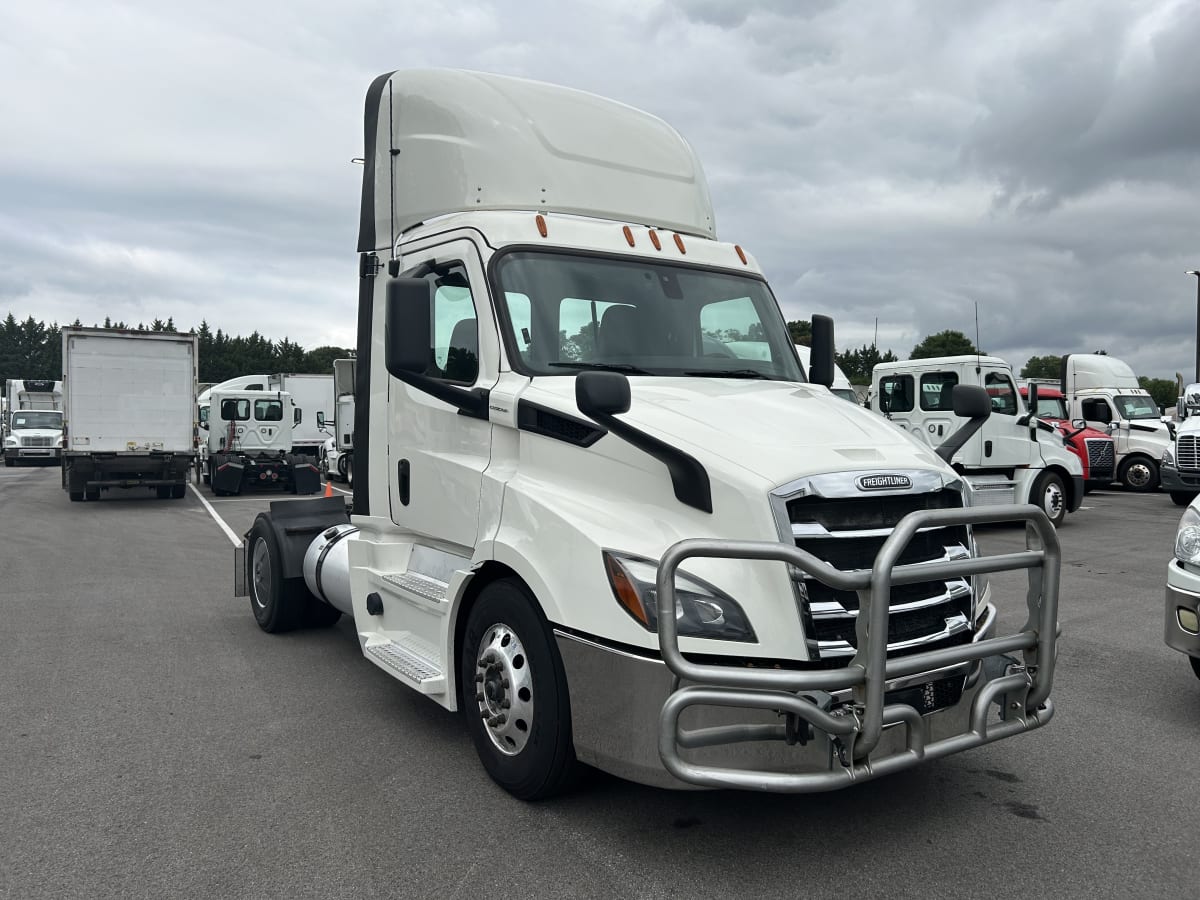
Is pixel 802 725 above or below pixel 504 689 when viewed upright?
above

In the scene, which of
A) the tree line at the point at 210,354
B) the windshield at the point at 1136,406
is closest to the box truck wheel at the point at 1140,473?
the windshield at the point at 1136,406

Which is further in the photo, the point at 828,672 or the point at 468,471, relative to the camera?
the point at 468,471

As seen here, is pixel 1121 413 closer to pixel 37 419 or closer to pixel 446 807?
pixel 446 807

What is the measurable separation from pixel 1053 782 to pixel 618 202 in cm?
355

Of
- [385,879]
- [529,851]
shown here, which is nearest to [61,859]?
[385,879]

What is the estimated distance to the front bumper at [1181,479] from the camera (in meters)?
17.2

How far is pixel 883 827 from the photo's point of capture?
3.83m

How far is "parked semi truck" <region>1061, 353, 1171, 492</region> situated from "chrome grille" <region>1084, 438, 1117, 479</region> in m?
2.27

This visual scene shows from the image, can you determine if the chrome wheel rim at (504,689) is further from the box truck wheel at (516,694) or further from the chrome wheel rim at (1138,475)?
the chrome wheel rim at (1138,475)

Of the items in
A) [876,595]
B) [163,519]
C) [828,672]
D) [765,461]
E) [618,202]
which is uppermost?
[618,202]

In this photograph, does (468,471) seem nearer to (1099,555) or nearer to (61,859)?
(61,859)

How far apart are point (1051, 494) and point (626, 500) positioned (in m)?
12.9

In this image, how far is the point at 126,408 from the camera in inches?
793

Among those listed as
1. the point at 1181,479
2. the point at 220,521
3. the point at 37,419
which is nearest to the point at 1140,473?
the point at 1181,479
